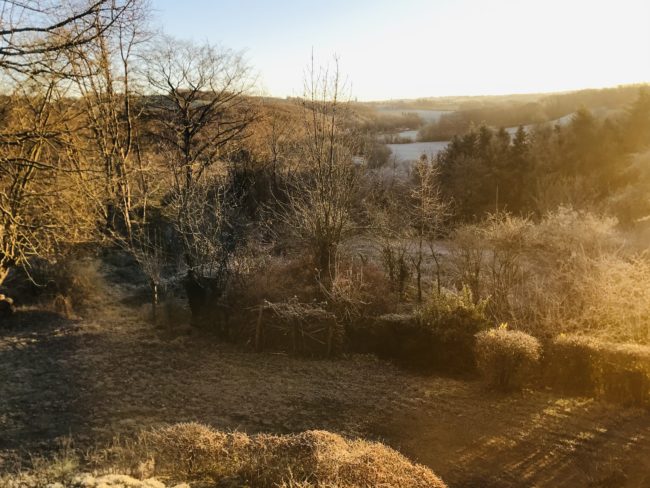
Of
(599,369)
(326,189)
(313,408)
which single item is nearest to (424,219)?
(326,189)

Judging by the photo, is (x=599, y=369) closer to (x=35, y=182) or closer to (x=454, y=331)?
(x=454, y=331)

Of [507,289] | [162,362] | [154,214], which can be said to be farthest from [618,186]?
[162,362]

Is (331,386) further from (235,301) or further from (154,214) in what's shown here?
(154,214)

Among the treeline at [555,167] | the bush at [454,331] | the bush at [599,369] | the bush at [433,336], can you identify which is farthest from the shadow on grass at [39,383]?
the treeline at [555,167]

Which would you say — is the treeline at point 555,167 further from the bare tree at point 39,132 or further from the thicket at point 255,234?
the bare tree at point 39,132

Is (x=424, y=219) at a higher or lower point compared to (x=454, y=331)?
higher

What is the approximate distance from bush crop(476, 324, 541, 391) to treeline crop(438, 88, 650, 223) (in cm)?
1860

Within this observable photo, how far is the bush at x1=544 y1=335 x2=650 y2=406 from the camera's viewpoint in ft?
28.6

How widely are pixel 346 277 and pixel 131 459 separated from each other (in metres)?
7.85

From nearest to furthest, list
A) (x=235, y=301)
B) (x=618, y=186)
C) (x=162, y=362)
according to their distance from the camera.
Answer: (x=162, y=362)
(x=235, y=301)
(x=618, y=186)

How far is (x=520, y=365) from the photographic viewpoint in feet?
31.1

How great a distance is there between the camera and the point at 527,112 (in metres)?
52.8

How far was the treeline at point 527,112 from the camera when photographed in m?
49.5

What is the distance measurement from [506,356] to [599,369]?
5.09 feet
